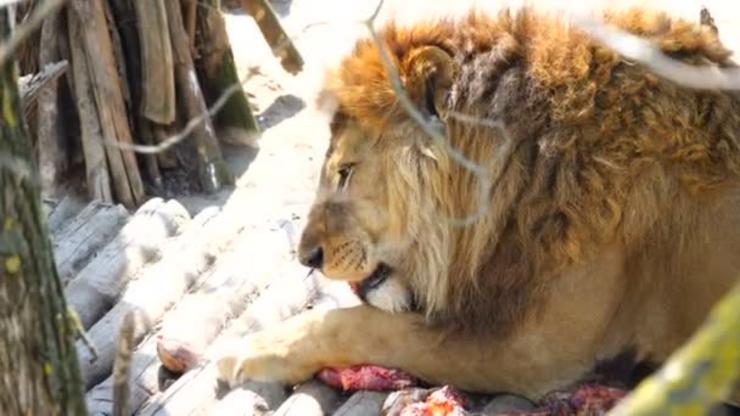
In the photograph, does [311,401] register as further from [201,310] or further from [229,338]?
[201,310]

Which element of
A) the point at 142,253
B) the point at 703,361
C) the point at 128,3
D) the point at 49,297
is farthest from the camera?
the point at 128,3

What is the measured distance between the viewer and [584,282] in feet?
11.8

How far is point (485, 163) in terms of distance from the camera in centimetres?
365

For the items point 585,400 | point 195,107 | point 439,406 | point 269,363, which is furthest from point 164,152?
point 585,400

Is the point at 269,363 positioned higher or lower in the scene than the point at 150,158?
higher

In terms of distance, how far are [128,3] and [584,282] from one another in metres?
3.30

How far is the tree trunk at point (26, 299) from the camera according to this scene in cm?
237

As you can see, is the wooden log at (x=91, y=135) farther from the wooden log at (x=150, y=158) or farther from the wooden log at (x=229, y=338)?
the wooden log at (x=229, y=338)

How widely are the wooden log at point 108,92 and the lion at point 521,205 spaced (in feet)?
8.18

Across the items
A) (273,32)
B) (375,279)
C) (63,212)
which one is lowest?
(63,212)

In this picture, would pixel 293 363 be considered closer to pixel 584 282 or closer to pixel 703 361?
pixel 584 282

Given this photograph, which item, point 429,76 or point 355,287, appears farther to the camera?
point 355,287

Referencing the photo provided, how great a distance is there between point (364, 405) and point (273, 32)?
3.87 m

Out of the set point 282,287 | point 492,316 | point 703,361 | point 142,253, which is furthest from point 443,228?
point 703,361
